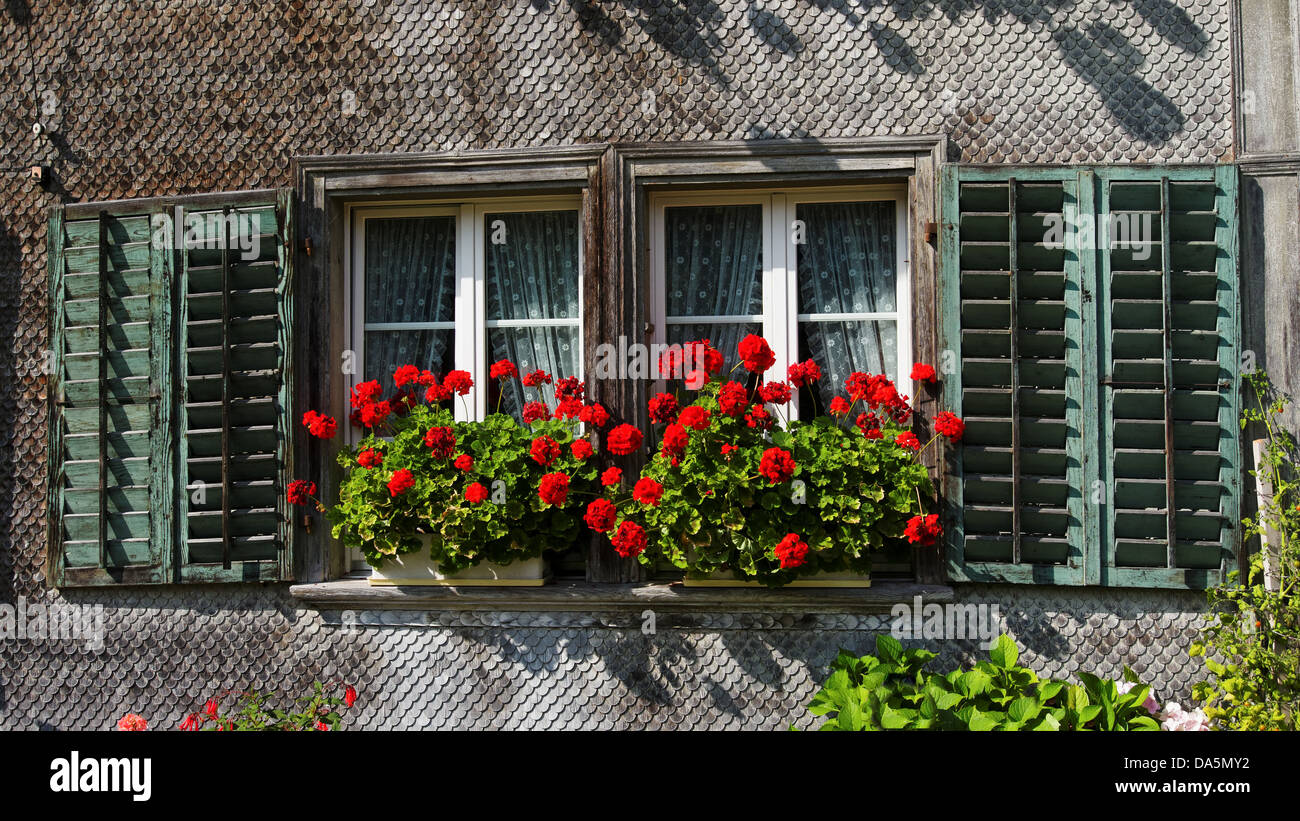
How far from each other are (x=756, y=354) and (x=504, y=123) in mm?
1642

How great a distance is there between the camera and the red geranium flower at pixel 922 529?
3871mm

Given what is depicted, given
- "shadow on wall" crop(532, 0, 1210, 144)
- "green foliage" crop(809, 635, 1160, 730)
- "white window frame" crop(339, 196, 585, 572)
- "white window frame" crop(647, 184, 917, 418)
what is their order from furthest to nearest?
"white window frame" crop(339, 196, 585, 572) < "white window frame" crop(647, 184, 917, 418) < "shadow on wall" crop(532, 0, 1210, 144) < "green foliage" crop(809, 635, 1160, 730)

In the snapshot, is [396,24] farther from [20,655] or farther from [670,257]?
[20,655]

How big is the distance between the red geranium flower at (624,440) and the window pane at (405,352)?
3.35 ft

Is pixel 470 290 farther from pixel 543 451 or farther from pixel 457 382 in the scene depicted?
pixel 543 451

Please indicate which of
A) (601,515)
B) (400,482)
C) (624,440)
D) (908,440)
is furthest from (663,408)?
(400,482)

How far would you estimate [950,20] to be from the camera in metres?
4.28

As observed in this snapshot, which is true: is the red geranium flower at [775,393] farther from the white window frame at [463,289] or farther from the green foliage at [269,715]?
the green foliage at [269,715]

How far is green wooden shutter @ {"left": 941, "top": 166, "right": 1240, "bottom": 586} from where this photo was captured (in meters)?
4.02

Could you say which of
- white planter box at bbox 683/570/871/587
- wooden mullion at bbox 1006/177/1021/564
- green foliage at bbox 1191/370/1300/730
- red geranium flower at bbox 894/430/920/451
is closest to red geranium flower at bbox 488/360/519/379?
white planter box at bbox 683/570/871/587

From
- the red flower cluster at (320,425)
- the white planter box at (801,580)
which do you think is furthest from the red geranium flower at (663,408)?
the red flower cluster at (320,425)

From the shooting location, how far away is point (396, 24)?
4543 mm

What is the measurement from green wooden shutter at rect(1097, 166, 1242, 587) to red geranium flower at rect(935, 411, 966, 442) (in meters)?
0.65

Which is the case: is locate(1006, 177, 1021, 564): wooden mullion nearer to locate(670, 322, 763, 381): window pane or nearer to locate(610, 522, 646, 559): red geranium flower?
locate(670, 322, 763, 381): window pane
